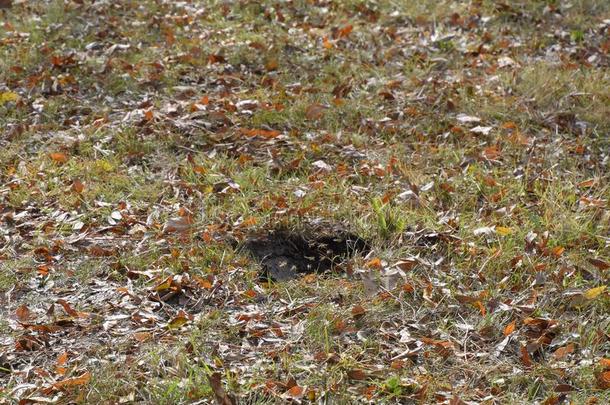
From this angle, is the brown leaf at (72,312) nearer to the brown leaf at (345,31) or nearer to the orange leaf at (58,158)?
the orange leaf at (58,158)

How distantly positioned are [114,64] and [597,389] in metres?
4.86

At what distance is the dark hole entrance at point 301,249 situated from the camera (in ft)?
15.5

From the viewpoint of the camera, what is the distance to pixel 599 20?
777 centimetres

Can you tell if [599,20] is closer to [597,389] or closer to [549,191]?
[549,191]

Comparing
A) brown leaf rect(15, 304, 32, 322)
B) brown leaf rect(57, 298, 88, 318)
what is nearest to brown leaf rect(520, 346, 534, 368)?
brown leaf rect(57, 298, 88, 318)

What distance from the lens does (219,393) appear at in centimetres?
365

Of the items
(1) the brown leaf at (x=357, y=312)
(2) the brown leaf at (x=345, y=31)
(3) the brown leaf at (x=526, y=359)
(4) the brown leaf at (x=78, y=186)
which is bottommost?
(3) the brown leaf at (x=526, y=359)

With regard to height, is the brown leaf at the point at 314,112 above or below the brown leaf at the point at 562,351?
above

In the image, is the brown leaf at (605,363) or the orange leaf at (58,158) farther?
the orange leaf at (58,158)

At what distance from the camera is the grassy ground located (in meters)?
3.93

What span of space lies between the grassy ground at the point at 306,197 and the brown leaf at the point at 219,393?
0.02m

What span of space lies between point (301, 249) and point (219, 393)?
1.38 metres

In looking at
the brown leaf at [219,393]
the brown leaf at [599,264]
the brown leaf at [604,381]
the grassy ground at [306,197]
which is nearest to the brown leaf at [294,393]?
the grassy ground at [306,197]

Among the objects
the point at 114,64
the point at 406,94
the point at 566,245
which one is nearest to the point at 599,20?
Result: the point at 406,94
